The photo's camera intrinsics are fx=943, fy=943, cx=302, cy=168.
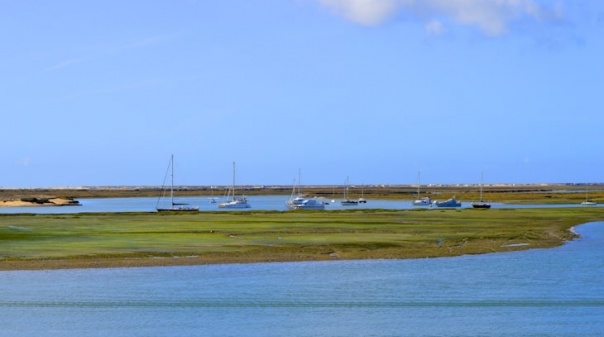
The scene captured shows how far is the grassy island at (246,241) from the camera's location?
43.3 metres

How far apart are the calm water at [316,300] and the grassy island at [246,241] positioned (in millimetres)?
2794

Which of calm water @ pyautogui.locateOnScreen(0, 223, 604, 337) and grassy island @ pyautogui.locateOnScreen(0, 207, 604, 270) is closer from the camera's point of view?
calm water @ pyautogui.locateOnScreen(0, 223, 604, 337)

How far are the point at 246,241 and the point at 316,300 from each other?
20084mm

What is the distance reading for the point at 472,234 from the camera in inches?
2291

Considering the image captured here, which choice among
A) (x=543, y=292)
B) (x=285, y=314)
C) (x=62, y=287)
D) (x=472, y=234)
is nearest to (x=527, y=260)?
(x=543, y=292)

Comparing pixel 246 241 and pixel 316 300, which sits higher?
pixel 246 241

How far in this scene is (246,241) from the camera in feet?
170

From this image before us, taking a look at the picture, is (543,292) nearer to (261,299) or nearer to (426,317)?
(426,317)

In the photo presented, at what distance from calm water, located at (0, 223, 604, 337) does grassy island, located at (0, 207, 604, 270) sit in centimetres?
279

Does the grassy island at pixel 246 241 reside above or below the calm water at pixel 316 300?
above

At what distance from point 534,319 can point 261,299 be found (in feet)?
30.0

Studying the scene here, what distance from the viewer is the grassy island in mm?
43312

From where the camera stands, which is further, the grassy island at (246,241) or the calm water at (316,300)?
the grassy island at (246,241)

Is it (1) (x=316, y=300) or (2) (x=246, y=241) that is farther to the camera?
(2) (x=246, y=241)
